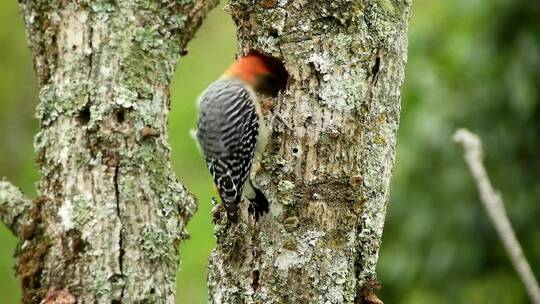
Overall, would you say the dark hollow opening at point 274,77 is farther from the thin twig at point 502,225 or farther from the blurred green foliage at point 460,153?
the blurred green foliage at point 460,153

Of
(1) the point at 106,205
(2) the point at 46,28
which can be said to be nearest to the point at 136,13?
(2) the point at 46,28

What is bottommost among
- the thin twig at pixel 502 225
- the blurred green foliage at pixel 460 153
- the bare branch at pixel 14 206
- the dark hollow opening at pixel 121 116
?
the thin twig at pixel 502 225

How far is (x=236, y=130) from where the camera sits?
5.21 meters

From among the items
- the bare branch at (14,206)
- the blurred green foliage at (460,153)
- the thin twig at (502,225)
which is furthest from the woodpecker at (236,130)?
the blurred green foliage at (460,153)

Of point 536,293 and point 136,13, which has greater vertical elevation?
point 136,13

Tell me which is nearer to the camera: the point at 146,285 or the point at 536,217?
the point at 146,285

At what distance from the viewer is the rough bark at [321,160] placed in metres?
4.46

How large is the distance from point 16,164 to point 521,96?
8.87 m

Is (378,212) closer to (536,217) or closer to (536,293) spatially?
(536,293)

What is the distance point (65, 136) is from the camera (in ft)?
15.9

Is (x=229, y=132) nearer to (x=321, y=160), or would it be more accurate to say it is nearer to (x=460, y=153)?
(x=321, y=160)

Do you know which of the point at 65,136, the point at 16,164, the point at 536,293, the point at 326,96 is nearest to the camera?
the point at 536,293

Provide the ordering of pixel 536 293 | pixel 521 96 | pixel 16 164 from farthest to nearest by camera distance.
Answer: pixel 16 164, pixel 521 96, pixel 536 293

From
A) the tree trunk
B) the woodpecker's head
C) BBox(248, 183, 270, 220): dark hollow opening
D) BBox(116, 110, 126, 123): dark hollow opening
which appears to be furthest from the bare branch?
the woodpecker's head
